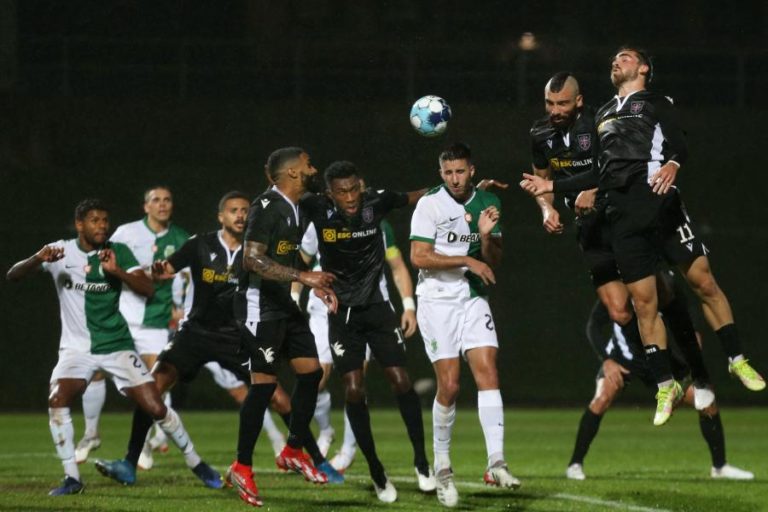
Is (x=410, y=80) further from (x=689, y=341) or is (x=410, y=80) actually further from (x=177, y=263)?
(x=689, y=341)

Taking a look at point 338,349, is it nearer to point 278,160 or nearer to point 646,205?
point 278,160

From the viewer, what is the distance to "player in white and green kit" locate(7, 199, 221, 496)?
29.5 ft

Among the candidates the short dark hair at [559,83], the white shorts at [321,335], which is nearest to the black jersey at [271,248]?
the short dark hair at [559,83]

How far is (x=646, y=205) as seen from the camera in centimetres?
765

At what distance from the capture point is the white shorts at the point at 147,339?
460 inches

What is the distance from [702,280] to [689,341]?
0.55m

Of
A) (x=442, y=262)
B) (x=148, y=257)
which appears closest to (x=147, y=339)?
(x=148, y=257)

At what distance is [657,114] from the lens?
298 inches

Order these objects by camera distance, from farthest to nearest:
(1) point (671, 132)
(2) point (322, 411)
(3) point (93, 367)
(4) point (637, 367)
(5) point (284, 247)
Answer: (2) point (322, 411), (4) point (637, 367), (3) point (93, 367), (5) point (284, 247), (1) point (671, 132)

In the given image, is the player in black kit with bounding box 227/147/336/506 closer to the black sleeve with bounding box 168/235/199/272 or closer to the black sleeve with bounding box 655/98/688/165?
the black sleeve with bounding box 168/235/199/272

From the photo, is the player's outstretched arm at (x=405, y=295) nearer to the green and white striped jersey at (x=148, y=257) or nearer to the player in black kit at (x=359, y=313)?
the player in black kit at (x=359, y=313)

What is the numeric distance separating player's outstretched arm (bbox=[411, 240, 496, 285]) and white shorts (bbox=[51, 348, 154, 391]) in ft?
7.43

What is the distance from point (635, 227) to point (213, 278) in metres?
3.59

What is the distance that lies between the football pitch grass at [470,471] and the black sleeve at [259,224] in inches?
68.4
